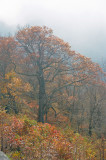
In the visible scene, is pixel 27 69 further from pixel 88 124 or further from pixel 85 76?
pixel 88 124

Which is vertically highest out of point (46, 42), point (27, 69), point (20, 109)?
point (46, 42)

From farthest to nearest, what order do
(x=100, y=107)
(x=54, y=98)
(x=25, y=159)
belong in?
(x=100, y=107), (x=54, y=98), (x=25, y=159)

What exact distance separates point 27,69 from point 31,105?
14.5 feet

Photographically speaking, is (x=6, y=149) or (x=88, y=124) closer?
(x=6, y=149)

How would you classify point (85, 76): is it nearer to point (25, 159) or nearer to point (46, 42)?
point (46, 42)

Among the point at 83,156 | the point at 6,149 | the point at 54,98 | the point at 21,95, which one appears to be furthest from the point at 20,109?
the point at 83,156

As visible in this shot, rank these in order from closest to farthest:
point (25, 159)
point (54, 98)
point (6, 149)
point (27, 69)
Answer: point (25, 159), point (6, 149), point (54, 98), point (27, 69)

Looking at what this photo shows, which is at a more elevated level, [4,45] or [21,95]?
[4,45]

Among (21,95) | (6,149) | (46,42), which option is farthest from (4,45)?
(6,149)

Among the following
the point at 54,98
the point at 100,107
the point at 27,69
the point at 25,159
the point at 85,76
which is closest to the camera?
the point at 25,159

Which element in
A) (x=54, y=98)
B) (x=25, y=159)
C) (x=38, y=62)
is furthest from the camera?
(x=54, y=98)

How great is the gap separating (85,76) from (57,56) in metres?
3.53

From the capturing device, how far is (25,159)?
5156 mm

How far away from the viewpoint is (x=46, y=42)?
1423cm
